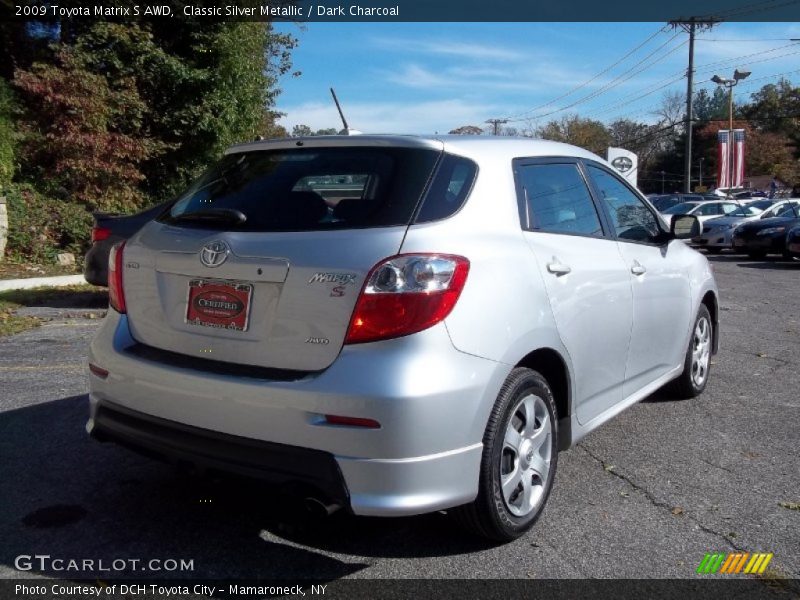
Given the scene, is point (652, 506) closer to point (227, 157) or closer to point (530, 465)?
point (530, 465)

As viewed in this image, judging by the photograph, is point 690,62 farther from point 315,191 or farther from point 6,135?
point 315,191

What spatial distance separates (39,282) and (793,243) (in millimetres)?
15398

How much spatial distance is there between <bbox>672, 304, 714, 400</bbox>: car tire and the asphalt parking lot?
8.0 inches

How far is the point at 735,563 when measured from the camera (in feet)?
10.8

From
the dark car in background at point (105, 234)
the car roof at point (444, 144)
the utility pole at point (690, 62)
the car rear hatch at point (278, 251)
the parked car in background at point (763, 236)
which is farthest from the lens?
the utility pole at point (690, 62)

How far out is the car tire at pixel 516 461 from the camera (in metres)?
3.16

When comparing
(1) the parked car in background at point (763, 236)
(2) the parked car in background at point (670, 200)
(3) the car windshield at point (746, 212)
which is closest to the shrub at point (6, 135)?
(1) the parked car in background at point (763, 236)

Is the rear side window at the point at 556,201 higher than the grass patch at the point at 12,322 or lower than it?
higher

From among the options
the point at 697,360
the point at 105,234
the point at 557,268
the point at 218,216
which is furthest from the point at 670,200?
the point at 218,216

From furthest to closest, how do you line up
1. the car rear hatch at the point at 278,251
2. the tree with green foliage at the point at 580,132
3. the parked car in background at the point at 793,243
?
the tree with green foliage at the point at 580,132
the parked car in background at the point at 793,243
the car rear hatch at the point at 278,251

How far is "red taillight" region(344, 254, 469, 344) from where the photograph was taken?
2.89m

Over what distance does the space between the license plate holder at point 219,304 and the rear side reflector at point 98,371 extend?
1.71ft

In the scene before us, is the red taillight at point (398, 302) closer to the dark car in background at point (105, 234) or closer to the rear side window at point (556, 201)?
the rear side window at point (556, 201)

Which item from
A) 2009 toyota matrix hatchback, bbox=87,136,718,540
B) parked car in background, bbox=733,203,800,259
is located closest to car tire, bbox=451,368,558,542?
2009 toyota matrix hatchback, bbox=87,136,718,540
